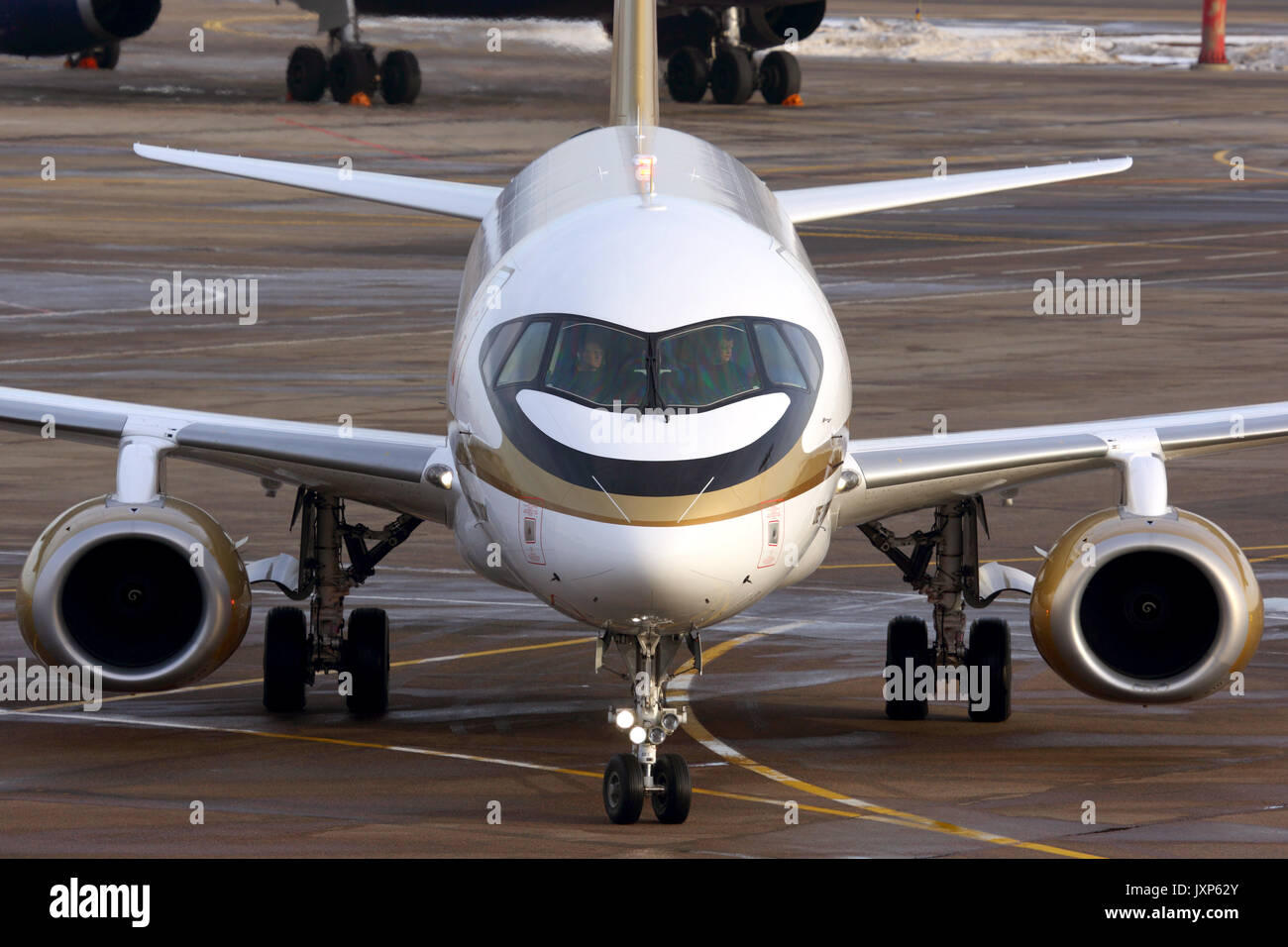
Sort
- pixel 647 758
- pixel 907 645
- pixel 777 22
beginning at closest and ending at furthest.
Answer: pixel 647 758 → pixel 907 645 → pixel 777 22

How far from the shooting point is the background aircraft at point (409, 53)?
66375 mm

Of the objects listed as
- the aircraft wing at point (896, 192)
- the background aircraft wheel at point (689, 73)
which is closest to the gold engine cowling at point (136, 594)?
the aircraft wing at point (896, 192)

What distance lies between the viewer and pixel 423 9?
229 feet

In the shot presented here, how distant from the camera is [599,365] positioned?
46.7 ft

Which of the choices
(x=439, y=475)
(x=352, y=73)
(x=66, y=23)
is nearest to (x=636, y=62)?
(x=439, y=475)

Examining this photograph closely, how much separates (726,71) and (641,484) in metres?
61.1

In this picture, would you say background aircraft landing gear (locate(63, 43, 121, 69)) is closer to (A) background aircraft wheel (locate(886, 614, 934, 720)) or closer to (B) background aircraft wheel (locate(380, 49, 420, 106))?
(B) background aircraft wheel (locate(380, 49, 420, 106))

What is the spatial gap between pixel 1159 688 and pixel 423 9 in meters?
56.6

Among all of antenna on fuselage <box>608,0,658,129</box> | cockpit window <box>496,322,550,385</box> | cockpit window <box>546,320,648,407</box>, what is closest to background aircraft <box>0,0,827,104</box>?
antenna on fuselage <box>608,0,658,129</box>

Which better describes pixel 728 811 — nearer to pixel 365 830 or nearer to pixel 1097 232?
pixel 365 830

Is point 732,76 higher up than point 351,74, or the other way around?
point 732,76

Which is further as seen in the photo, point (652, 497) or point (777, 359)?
point (777, 359)

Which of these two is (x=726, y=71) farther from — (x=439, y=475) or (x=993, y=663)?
(x=439, y=475)

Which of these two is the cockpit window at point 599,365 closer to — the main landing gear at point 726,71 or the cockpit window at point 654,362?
the cockpit window at point 654,362
